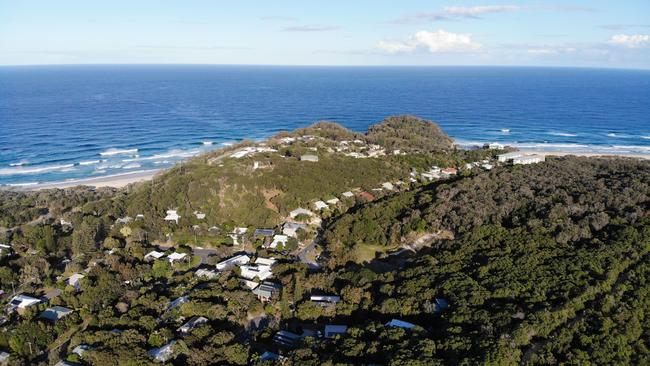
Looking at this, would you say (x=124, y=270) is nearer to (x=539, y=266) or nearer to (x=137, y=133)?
(x=539, y=266)

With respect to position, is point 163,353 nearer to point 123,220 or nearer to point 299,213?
point 299,213

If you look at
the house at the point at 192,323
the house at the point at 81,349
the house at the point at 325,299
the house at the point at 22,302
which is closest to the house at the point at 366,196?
the house at the point at 325,299

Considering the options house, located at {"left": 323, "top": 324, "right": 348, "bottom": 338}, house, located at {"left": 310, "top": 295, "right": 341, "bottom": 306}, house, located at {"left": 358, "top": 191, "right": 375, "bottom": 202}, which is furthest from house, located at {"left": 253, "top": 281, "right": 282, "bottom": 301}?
house, located at {"left": 358, "top": 191, "right": 375, "bottom": 202}

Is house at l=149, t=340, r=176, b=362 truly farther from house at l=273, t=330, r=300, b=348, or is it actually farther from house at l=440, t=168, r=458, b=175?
house at l=440, t=168, r=458, b=175

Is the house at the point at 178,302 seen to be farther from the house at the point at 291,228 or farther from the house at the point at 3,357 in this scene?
Answer: the house at the point at 291,228

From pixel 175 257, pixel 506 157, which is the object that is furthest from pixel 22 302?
pixel 506 157

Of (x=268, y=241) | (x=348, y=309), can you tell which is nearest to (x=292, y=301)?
(x=348, y=309)
